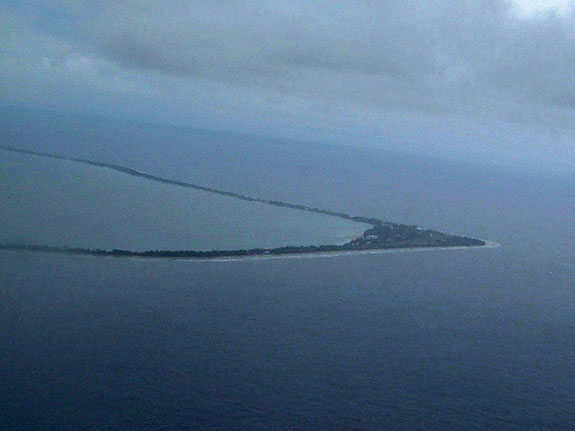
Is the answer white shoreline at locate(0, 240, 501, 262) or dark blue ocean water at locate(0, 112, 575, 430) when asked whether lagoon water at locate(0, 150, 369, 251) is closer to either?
white shoreline at locate(0, 240, 501, 262)

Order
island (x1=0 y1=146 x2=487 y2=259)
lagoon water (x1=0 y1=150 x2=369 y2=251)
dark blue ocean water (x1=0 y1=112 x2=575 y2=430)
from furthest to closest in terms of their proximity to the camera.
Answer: lagoon water (x1=0 y1=150 x2=369 y2=251)
island (x1=0 y1=146 x2=487 y2=259)
dark blue ocean water (x1=0 y1=112 x2=575 y2=430)

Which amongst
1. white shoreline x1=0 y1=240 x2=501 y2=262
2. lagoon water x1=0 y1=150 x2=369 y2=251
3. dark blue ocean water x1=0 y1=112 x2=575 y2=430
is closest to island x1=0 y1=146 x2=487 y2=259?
white shoreline x1=0 y1=240 x2=501 y2=262

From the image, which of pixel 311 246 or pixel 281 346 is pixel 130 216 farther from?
pixel 281 346

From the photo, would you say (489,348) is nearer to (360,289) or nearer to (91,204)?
(360,289)

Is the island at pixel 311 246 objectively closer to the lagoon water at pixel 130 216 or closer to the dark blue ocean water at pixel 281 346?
the lagoon water at pixel 130 216

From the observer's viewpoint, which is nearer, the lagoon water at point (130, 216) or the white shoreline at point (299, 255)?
the white shoreline at point (299, 255)

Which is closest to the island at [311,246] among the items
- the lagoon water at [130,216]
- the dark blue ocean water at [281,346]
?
the lagoon water at [130,216]

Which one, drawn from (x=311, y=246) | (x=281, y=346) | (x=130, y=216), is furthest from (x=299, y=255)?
(x=281, y=346)

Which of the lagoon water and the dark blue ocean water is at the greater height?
the lagoon water
